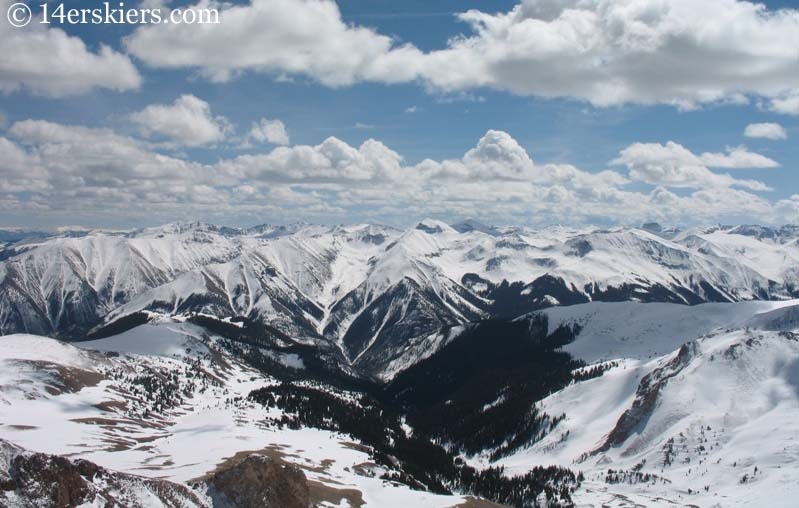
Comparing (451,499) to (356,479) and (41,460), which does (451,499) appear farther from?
(41,460)

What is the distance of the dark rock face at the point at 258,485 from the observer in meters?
99.8

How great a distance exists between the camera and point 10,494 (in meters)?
74.2

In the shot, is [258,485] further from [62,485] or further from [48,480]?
[48,480]

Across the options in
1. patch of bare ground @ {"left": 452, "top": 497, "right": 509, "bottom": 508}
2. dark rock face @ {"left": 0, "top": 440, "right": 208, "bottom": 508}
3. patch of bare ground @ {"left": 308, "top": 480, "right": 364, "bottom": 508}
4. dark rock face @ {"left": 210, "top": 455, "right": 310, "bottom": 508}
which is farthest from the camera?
patch of bare ground @ {"left": 452, "top": 497, "right": 509, "bottom": 508}

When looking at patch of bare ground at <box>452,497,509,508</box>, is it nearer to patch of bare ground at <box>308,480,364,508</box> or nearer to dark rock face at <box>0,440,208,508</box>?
patch of bare ground at <box>308,480,364,508</box>

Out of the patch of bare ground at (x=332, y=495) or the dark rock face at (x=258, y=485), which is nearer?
the dark rock face at (x=258, y=485)

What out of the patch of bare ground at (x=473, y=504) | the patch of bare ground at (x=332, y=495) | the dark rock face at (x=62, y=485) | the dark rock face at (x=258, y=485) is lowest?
the patch of bare ground at (x=473, y=504)

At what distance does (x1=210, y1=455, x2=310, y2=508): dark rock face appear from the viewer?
9975cm

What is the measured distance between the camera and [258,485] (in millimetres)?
100375

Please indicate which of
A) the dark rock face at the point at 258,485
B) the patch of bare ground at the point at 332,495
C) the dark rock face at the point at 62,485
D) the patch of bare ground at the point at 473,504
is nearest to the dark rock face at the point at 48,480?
the dark rock face at the point at 62,485

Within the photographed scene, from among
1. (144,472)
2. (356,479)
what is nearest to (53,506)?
(144,472)

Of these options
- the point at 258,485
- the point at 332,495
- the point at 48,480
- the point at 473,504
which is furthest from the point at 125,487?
the point at 473,504

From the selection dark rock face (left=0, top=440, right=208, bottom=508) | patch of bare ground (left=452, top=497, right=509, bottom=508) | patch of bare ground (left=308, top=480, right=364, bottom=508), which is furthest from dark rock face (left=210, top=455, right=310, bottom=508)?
patch of bare ground (left=452, top=497, right=509, bottom=508)

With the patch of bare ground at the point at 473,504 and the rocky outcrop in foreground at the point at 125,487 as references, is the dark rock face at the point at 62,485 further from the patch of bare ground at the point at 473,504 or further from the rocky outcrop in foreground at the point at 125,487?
the patch of bare ground at the point at 473,504
